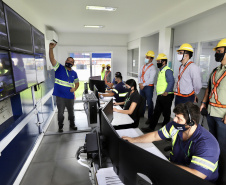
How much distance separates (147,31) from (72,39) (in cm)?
305

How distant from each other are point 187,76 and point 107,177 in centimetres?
229

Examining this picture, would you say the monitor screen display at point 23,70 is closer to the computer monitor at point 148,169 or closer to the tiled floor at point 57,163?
the tiled floor at point 57,163

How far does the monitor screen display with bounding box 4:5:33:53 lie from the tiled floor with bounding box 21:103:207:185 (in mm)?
1785

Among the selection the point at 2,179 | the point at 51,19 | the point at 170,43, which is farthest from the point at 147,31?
the point at 2,179

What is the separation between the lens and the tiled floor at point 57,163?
2.05 meters

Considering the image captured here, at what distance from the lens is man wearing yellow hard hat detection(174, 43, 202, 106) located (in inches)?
104

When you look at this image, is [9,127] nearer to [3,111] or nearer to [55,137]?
[3,111]

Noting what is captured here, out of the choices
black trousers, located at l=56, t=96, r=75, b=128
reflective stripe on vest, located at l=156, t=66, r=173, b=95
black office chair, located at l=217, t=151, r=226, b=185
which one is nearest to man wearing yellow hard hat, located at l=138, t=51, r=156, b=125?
reflective stripe on vest, located at l=156, t=66, r=173, b=95

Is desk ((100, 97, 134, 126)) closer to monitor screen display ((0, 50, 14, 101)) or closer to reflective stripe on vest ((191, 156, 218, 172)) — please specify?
reflective stripe on vest ((191, 156, 218, 172))

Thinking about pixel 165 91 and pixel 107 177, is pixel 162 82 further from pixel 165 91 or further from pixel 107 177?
pixel 107 177

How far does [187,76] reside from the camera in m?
2.69

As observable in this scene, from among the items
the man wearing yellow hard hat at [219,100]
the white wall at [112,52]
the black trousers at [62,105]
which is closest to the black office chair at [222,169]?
the man wearing yellow hard hat at [219,100]

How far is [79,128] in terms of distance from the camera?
370cm

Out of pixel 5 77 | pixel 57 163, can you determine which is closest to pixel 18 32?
pixel 5 77
